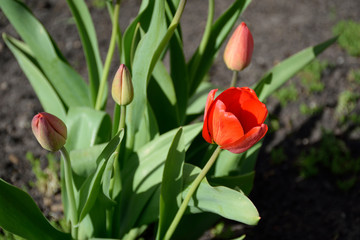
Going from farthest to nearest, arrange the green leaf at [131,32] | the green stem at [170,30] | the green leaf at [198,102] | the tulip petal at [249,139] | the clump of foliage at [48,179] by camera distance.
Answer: the clump of foliage at [48,179], the green leaf at [198,102], the green leaf at [131,32], the green stem at [170,30], the tulip petal at [249,139]

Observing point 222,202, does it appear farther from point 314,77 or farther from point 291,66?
point 314,77

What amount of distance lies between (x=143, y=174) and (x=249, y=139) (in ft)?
1.74

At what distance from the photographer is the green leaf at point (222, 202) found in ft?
3.41

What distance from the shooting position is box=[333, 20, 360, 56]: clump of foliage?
283 cm

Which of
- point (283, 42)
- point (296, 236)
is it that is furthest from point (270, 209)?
point (283, 42)

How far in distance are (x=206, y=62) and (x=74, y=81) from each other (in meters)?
0.46

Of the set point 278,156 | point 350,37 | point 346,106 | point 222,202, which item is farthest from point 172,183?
point 350,37

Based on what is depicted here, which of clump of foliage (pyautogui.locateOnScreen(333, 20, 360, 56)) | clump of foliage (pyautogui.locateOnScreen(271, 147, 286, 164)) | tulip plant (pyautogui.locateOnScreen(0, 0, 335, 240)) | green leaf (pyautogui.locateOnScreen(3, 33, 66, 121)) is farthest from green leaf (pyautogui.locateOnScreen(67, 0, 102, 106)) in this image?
clump of foliage (pyautogui.locateOnScreen(333, 20, 360, 56))

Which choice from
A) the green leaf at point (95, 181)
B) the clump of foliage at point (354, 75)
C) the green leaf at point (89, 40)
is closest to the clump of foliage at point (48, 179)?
the green leaf at point (89, 40)

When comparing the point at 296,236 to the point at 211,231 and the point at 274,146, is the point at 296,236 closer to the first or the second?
the point at 211,231

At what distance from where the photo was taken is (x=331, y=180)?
212 cm

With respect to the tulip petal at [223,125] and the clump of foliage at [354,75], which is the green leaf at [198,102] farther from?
the clump of foliage at [354,75]

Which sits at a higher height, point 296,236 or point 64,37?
point 64,37

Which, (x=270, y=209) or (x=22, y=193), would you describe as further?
(x=270, y=209)
